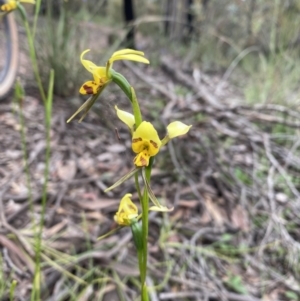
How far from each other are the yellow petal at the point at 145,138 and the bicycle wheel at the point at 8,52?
1.85 metres

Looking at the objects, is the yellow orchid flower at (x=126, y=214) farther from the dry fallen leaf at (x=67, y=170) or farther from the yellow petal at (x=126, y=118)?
the dry fallen leaf at (x=67, y=170)

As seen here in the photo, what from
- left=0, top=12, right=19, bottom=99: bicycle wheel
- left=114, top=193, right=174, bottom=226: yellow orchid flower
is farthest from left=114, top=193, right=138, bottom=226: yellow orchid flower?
left=0, top=12, right=19, bottom=99: bicycle wheel

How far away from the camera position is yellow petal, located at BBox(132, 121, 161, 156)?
20.2 inches

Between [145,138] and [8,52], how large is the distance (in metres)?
2.03

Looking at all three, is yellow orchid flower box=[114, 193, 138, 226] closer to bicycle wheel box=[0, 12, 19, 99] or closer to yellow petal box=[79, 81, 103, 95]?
yellow petal box=[79, 81, 103, 95]

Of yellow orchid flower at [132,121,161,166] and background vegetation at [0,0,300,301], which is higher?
yellow orchid flower at [132,121,161,166]

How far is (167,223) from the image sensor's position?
150 cm

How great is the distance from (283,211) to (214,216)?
0.33 m

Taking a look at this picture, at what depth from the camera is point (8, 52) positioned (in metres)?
2.28

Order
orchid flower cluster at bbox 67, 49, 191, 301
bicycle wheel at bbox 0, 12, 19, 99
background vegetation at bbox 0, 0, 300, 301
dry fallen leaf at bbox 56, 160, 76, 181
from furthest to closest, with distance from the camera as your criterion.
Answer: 1. bicycle wheel at bbox 0, 12, 19, 99
2. dry fallen leaf at bbox 56, 160, 76, 181
3. background vegetation at bbox 0, 0, 300, 301
4. orchid flower cluster at bbox 67, 49, 191, 301

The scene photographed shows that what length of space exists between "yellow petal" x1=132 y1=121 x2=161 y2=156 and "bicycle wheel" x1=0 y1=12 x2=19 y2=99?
1849mm

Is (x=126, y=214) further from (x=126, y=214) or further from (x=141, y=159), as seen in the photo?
(x=141, y=159)

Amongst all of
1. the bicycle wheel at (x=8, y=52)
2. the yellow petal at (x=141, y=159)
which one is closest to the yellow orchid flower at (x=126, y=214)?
the yellow petal at (x=141, y=159)

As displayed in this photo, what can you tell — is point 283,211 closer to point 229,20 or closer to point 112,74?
point 112,74
